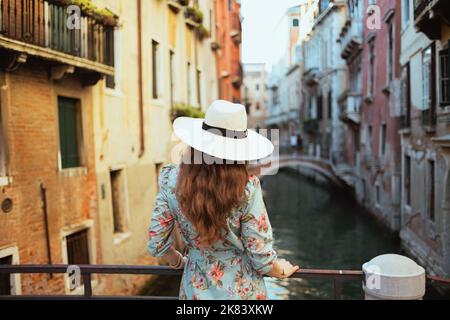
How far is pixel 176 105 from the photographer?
831 cm

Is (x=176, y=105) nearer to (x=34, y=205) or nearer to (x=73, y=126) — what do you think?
(x=73, y=126)

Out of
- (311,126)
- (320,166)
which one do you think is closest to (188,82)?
(320,166)

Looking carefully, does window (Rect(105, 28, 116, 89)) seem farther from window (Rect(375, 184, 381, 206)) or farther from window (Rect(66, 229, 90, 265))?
window (Rect(375, 184, 381, 206))

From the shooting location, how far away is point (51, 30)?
13.5 ft

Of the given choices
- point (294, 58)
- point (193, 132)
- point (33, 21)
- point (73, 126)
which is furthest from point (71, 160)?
point (294, 58)

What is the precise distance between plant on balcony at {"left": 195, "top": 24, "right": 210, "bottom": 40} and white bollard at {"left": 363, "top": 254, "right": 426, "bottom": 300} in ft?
26.5

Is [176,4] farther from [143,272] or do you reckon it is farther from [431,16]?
[143,272]

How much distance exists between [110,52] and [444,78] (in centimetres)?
384

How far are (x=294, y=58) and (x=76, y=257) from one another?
79.4ft

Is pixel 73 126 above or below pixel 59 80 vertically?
below

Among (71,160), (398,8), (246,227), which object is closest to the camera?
(246,227)

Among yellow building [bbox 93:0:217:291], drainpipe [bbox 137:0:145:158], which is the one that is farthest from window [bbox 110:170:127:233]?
drainpipe [bbox 137:0:145:158]

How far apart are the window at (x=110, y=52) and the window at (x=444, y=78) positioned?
12.4 ft

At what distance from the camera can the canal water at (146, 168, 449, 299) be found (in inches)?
297
